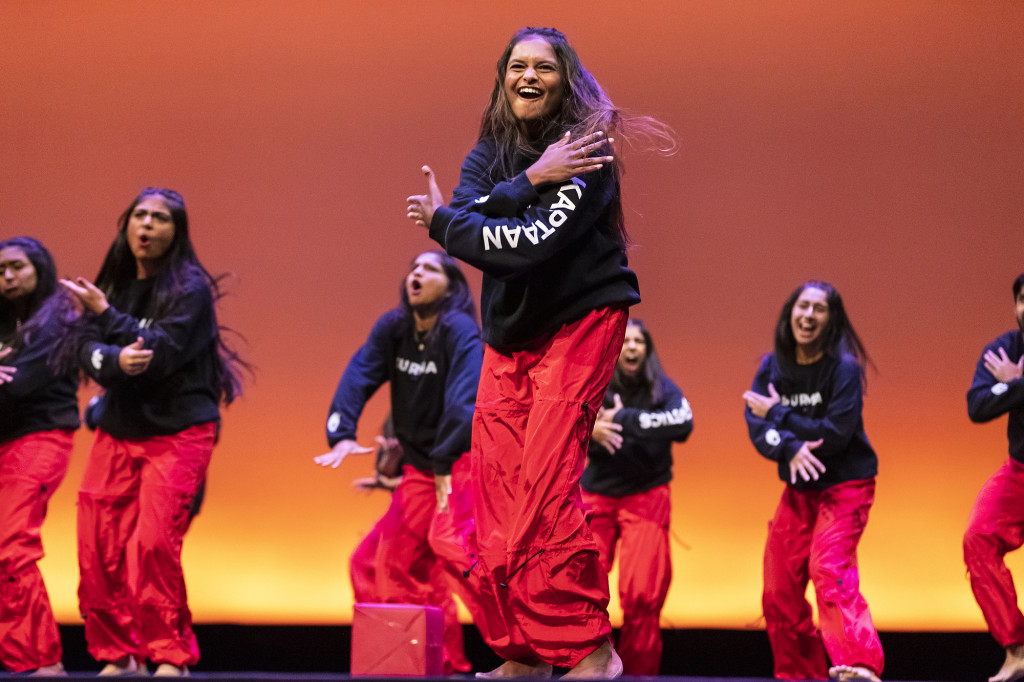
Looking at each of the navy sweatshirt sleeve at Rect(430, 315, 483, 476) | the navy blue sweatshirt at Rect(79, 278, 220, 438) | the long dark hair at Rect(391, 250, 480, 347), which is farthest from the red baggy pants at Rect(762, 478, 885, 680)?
the navy blue sweatshirt at Rect(79, 278, 220, 438)

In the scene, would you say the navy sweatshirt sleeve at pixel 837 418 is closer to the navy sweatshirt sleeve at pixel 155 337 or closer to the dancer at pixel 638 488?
the dancer at pixel 638 488

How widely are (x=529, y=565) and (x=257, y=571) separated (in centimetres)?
403

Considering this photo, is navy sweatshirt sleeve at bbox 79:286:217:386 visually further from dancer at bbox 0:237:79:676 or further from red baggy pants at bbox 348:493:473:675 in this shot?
red baggy pants at bbox 348:493:473:675

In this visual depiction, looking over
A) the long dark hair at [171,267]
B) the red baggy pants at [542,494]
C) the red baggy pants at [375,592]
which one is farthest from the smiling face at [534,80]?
the red baggy pants at [375,592]

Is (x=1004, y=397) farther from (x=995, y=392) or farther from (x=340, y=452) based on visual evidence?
(x=340, y=452)

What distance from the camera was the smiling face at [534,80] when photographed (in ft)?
8.36

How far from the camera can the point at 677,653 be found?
5582 millimetres

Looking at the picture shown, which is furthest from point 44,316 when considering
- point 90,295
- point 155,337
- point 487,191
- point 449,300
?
point 487,191

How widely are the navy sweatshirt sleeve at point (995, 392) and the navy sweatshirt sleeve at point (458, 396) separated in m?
2.23

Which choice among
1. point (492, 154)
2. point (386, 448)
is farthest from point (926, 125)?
point (492, 154)

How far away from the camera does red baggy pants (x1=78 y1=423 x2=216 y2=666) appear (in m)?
3.84

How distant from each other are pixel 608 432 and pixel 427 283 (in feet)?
3.50

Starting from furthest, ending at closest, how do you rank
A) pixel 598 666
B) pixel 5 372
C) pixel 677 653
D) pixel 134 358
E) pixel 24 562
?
pixel 677 653, pixel 5 372, pixel 24 562, pixel 134 358, pixel 598 666

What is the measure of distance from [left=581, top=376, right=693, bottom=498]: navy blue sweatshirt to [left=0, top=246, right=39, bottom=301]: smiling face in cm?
262
